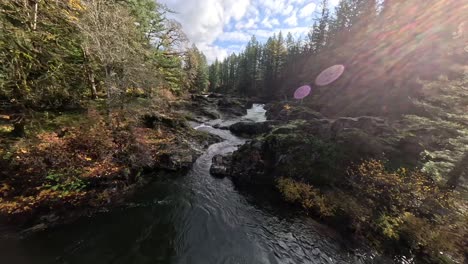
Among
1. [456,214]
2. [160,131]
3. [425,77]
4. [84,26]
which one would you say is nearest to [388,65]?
[425,77]

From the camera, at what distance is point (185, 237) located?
7.45m

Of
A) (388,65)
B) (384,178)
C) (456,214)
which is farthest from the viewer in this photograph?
(388,65)

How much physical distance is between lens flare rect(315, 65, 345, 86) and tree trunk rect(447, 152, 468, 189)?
78.5ft

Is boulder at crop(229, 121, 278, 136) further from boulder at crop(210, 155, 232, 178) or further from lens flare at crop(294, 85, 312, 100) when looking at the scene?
lens flare at crop(294, 85, 312, 100)

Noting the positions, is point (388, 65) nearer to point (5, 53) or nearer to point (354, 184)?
point (354, 184)

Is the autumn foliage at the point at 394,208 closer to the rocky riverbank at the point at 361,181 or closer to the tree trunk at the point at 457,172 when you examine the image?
the rocky riverbank at the point at 361,181

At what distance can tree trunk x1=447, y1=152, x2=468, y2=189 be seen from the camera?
687 centimetres

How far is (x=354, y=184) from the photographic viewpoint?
984 cm

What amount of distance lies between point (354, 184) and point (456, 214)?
3.49m

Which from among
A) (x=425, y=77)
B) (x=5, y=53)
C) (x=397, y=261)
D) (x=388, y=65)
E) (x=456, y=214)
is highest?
(x=388, y=65)

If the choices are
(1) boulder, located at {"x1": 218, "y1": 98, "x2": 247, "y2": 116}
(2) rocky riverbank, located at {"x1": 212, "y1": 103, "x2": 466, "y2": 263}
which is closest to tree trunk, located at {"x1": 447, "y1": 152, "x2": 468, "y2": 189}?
(2) rocky riverbank, located at {"x1": 212, "y1": 103, "x2": 466, "y2": 263}

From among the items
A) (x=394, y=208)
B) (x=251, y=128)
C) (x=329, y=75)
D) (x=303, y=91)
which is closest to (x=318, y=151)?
(x=394, y=208)

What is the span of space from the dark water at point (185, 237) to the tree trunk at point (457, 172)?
4.85 meters

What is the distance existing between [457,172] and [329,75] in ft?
91.6
